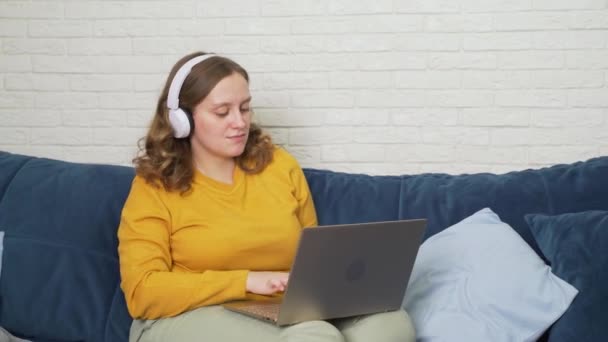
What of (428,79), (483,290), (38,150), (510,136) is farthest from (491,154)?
(38,150)

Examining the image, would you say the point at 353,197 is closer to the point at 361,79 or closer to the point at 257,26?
the point at 361,79

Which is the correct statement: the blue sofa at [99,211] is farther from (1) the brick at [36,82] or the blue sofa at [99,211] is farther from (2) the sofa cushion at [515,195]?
(1) the brick at [36,82]

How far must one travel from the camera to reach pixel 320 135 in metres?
2.86

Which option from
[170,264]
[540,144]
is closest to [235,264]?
[170,264]

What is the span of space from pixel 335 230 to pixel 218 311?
407 mm

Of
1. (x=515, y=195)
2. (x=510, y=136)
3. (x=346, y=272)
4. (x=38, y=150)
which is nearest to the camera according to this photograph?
(x=346, y=272)

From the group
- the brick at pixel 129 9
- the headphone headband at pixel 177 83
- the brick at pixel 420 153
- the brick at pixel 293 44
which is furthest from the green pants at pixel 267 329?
the brick at pixel 129 9

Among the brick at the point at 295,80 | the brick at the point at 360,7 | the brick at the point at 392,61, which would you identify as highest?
the brick at the point at 360,7

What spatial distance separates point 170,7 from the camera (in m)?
2.86

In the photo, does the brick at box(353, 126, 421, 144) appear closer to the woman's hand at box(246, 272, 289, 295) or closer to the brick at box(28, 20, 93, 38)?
the woman's hand at box(246, 272, 289, 295)

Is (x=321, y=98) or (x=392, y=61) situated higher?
(x=392, y=61)

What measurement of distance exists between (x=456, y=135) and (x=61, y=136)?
1398 millimetres

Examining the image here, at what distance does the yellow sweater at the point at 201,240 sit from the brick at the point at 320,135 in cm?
50

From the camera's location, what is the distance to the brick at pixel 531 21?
2703mm
